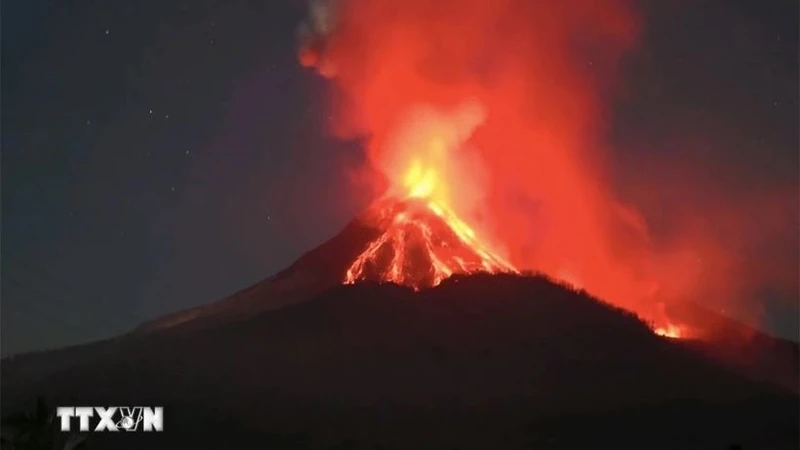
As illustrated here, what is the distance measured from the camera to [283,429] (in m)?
75.9

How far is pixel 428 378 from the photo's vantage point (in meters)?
89.0

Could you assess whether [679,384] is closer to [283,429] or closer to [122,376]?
[283,429]

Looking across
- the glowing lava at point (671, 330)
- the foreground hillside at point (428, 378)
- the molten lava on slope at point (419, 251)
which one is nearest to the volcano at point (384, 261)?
the molten lava on slope at point (419, 251)

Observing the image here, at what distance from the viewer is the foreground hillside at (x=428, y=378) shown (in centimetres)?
7619

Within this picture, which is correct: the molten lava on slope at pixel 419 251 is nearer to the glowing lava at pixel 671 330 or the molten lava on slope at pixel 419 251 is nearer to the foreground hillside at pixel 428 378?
the foreground hillside at pixel 428 378

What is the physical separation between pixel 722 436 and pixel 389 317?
3517 centimetres

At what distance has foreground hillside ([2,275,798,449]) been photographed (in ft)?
250

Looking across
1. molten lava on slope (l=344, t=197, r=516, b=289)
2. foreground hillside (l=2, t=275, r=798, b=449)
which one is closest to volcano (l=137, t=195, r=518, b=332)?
molten lava on slope (l=344, t=197, r=516, b=289)

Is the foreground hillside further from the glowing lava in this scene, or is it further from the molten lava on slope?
the glowing lava

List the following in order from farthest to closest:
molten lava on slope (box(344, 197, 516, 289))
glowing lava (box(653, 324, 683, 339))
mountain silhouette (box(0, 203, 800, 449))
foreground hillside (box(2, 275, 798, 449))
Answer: glowing lava (box(653, 324, 683, 339)) < molten lava on slope (box(344, 197, 516, 289)) < mountain silhouette (box(0, 203, 800, 449)) < foreground hillside (box(2, 275, 798, 449))

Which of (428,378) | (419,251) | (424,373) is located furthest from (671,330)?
(428,378)

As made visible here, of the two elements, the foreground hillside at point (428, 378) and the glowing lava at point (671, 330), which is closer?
the foreground hillside at point (428, 378)

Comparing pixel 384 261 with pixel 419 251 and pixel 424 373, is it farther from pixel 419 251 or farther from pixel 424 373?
pixel 424 373

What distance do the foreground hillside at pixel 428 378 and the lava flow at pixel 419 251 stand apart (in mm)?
4442
